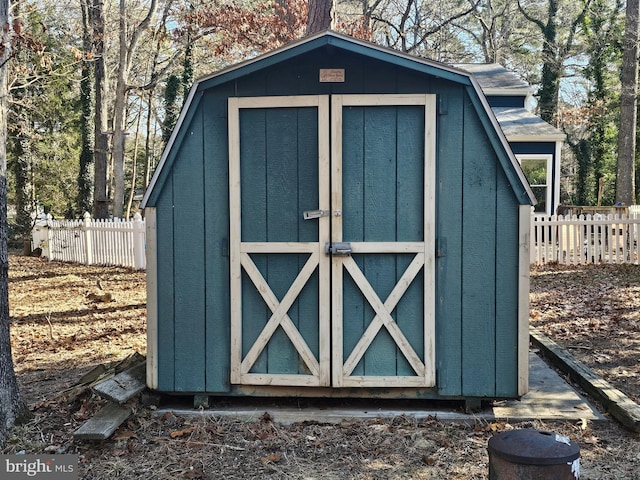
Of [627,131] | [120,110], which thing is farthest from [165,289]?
[627,131]

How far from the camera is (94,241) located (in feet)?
49.5

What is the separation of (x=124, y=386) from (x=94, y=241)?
1140 cm

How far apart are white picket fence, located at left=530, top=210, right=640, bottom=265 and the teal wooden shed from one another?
922 cm

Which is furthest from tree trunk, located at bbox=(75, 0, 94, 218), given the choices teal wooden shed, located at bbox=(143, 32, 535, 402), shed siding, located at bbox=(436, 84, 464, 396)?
shed siding, located at bbox=(436, 84, 464, 396)

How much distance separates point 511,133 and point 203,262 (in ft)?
46.3

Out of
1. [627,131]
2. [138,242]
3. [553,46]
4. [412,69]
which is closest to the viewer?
[412,69]

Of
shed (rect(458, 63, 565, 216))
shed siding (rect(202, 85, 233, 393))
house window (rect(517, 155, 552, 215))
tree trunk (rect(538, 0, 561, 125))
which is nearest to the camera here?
shed siding (rect(202, 85, 233, 393))

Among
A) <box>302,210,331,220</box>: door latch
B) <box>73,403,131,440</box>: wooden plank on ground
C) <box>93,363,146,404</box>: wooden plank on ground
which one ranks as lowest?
<box>73,403,131,440</box>: wooden plank on ground

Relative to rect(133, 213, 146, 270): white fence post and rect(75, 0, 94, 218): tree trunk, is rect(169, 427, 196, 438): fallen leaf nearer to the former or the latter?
rect(133, 213, 146, 270): white fence post

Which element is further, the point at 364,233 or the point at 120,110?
the point at 120,110

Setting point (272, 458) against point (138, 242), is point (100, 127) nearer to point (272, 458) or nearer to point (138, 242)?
point (138, 242)

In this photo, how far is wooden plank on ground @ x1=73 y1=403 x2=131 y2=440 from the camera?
12.7 ft

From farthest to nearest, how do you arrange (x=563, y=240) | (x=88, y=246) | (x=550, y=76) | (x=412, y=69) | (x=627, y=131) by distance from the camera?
(x=550, y=76) < (x=627, y=131) < (x=88, y=246) < (x=563, y=240) < (x=412, y=69)

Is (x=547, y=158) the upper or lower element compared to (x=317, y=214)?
upper
